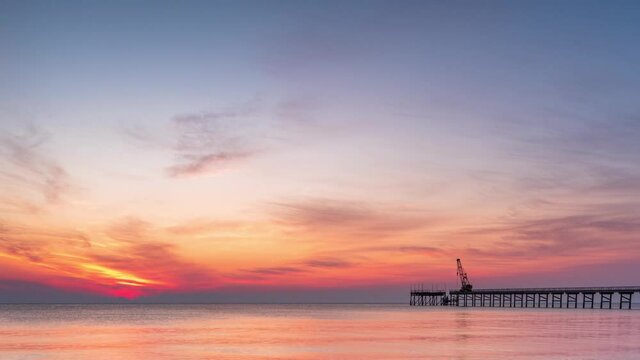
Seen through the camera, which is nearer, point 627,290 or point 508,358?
point 508,358

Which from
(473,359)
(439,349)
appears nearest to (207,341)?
(439,349)

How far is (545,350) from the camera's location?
156 ft

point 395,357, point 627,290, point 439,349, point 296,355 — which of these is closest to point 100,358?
point 296,355

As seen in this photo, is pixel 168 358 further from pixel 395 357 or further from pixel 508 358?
pixel 508 358

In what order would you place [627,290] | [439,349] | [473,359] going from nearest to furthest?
[473,359]
[439,349]
[627,290]

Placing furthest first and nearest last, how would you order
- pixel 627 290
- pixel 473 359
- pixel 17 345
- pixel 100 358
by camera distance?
pixel 627 290 → pixel 17 345 → pixel 100 358 → pixel 473 359

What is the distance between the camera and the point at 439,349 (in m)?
48.9

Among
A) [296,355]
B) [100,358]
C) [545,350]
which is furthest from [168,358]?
[545,350]

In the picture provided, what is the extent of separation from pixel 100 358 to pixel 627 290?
119 metres

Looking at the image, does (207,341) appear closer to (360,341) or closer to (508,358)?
(360,341)

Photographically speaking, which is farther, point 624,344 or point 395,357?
point 624,344

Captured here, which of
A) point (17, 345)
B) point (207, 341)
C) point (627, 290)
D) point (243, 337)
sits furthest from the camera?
point (627, 290)

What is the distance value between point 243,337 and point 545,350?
28659 millimetres

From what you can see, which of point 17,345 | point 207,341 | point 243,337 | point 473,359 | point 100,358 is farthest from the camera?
point 243,337
